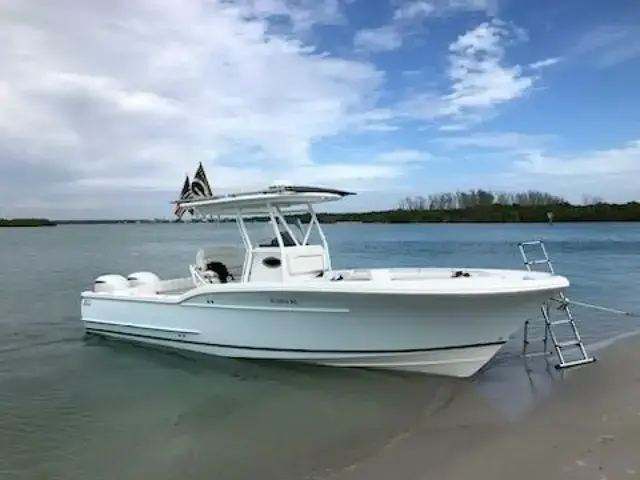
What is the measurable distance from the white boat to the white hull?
17mm

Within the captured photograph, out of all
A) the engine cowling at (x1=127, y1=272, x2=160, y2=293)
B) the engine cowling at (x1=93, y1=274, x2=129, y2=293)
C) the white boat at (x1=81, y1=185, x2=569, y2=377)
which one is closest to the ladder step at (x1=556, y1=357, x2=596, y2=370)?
the white boat at (x1=81, y1=185, x2=569, y2=377)

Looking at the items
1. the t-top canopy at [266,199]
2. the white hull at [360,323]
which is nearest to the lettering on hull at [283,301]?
the white hull at [360,323]

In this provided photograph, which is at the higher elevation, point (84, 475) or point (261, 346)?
point (261, 346)

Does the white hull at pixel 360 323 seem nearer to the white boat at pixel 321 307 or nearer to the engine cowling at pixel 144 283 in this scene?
the white boat at pixel 321 307

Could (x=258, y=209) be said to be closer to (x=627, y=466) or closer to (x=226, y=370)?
(x=226, y=370)

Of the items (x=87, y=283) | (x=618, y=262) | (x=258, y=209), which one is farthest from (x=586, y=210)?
(x=258, y=209)

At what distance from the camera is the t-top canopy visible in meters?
9.31

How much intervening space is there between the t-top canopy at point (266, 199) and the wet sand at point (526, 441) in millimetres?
3777

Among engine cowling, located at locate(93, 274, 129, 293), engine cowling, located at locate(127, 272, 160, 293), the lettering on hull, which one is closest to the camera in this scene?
the lettering on hull

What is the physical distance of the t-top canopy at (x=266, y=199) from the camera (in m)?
9.31

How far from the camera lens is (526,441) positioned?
6.01 m

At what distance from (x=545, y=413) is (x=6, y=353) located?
10.4 m

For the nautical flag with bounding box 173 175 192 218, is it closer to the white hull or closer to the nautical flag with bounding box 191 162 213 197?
the nautical flag with bounding box 191 162 213 197

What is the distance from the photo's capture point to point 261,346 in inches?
356
